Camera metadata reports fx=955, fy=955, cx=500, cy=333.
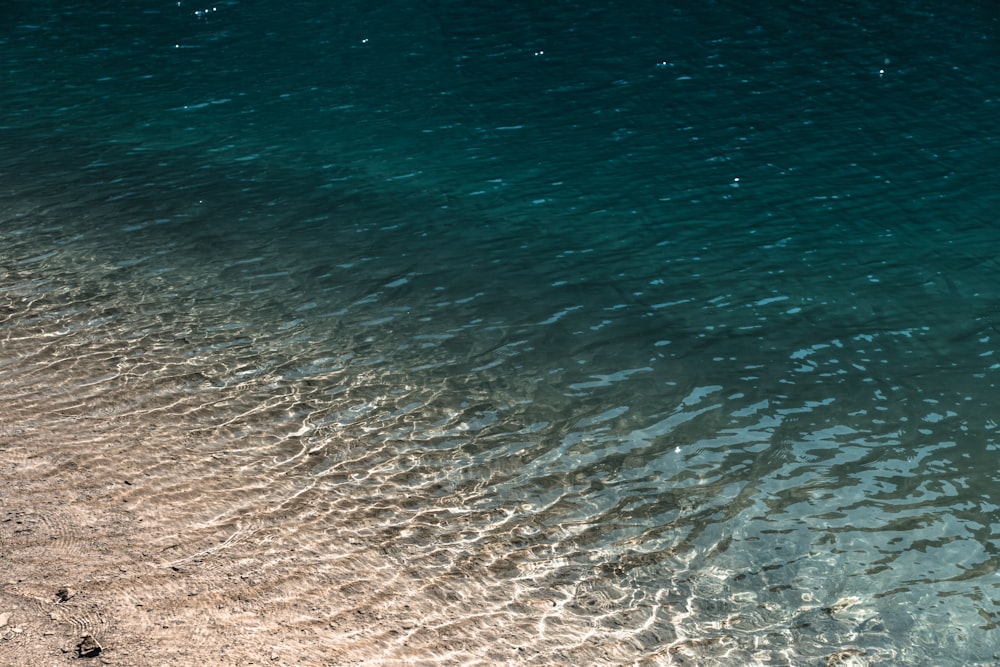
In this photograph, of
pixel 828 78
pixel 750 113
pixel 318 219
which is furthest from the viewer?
pixel 828 78

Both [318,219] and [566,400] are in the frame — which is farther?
[318,219]

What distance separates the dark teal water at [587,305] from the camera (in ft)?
29.8

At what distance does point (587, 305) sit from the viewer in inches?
560

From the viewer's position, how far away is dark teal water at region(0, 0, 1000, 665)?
9.09 m

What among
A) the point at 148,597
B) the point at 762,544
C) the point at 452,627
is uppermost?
the point at 148,597

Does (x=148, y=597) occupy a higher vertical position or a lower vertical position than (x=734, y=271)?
higher

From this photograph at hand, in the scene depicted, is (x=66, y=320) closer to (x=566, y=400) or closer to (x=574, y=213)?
(x=566, y=400)

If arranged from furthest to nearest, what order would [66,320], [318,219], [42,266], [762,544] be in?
[318,219]
[42,266]
[66,320]
[762,544]

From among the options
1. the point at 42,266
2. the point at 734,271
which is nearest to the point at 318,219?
the point at 42,266

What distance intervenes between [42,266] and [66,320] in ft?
7.60

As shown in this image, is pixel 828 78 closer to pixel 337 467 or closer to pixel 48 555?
pixel 337 467

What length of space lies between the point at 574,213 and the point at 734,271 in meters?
3.53

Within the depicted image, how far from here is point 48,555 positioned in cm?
837

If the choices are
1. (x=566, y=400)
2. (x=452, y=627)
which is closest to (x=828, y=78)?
(x=566, y=400)
